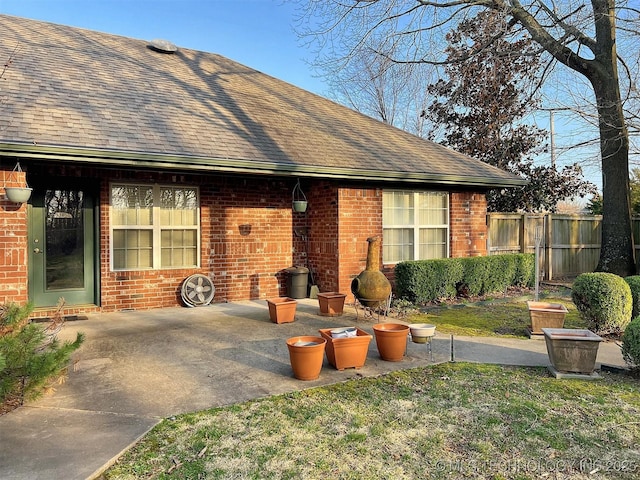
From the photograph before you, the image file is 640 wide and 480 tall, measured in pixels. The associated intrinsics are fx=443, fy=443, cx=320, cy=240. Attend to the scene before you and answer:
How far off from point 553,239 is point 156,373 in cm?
1178

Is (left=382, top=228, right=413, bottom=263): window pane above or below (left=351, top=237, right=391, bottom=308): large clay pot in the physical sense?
above

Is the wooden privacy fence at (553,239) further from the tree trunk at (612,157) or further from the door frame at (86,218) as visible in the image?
the door frame at (86,218)

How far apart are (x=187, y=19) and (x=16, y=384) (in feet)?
37.2

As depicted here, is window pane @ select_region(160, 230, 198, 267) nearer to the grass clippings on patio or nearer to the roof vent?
the grass clippings on patio

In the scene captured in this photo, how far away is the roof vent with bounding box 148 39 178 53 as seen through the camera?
11570 mm

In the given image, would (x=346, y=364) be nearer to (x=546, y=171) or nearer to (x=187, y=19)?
(x=187, y=19)

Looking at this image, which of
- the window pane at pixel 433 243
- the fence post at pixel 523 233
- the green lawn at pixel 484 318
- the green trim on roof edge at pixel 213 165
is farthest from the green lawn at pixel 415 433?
the fence post at pixel 523 233

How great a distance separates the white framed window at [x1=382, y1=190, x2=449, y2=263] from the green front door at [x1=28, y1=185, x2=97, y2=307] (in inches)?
224

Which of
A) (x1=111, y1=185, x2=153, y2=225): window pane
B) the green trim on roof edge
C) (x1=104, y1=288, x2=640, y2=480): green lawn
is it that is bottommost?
(x1=104, y1=288, x2=640, y2=480): green lawn

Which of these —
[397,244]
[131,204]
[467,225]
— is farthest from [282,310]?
[467,225]

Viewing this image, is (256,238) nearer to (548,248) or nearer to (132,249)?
(132,249)

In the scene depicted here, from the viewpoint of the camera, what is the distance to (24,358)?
11.4 ft

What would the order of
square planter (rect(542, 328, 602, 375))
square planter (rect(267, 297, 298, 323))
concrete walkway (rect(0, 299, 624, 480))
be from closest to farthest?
concrete walkway (rect(0, 299, 624, 480)) < square planter (rect(542, 328, 602, 375)) < square planter (rect(267, 297, 298, 323))

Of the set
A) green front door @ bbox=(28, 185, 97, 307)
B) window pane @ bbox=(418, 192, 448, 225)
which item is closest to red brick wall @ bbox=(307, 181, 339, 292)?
window pane @ bbox=(418, 192, 448, 225)
